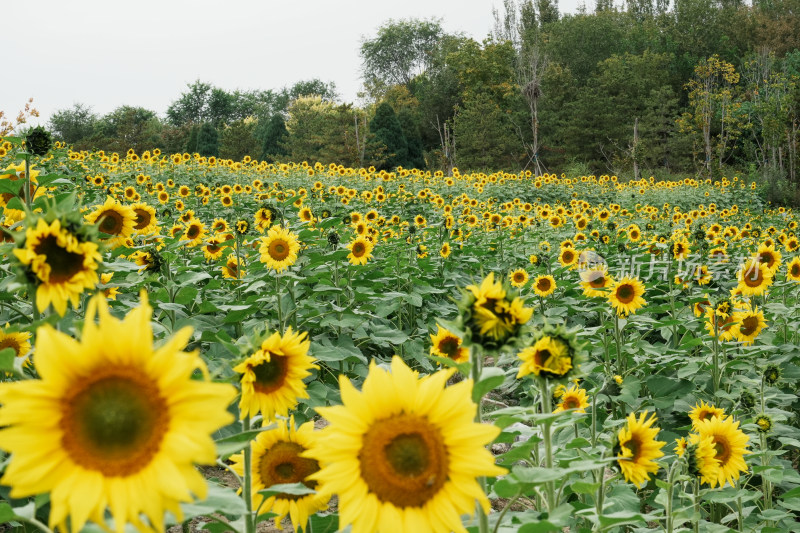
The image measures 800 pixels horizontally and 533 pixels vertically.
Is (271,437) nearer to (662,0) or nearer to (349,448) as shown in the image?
(349,448)

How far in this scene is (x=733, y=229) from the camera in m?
7.66

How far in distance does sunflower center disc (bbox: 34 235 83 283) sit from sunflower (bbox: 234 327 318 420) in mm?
423

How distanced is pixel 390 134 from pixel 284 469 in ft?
77.0

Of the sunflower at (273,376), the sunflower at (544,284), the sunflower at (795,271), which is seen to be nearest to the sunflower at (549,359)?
the sunflower at (273,376)

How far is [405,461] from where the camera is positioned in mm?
1040

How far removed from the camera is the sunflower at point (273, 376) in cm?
147

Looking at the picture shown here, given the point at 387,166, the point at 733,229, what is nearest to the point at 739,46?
the point at 387,166

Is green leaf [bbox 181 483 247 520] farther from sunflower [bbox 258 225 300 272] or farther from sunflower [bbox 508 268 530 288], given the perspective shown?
sunflower [bbox 508 268 530 288]

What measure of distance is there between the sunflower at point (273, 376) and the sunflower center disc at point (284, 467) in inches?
3.8

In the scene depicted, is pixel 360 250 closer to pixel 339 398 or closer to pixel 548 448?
pixel 339 398

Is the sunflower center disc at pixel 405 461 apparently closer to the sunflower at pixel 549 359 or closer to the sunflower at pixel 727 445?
the sunflower at pixel 549 359

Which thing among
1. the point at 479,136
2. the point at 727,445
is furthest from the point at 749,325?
the point at 479,136

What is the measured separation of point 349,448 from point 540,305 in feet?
15.1

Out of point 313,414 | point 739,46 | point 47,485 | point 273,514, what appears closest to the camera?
point 47,485
